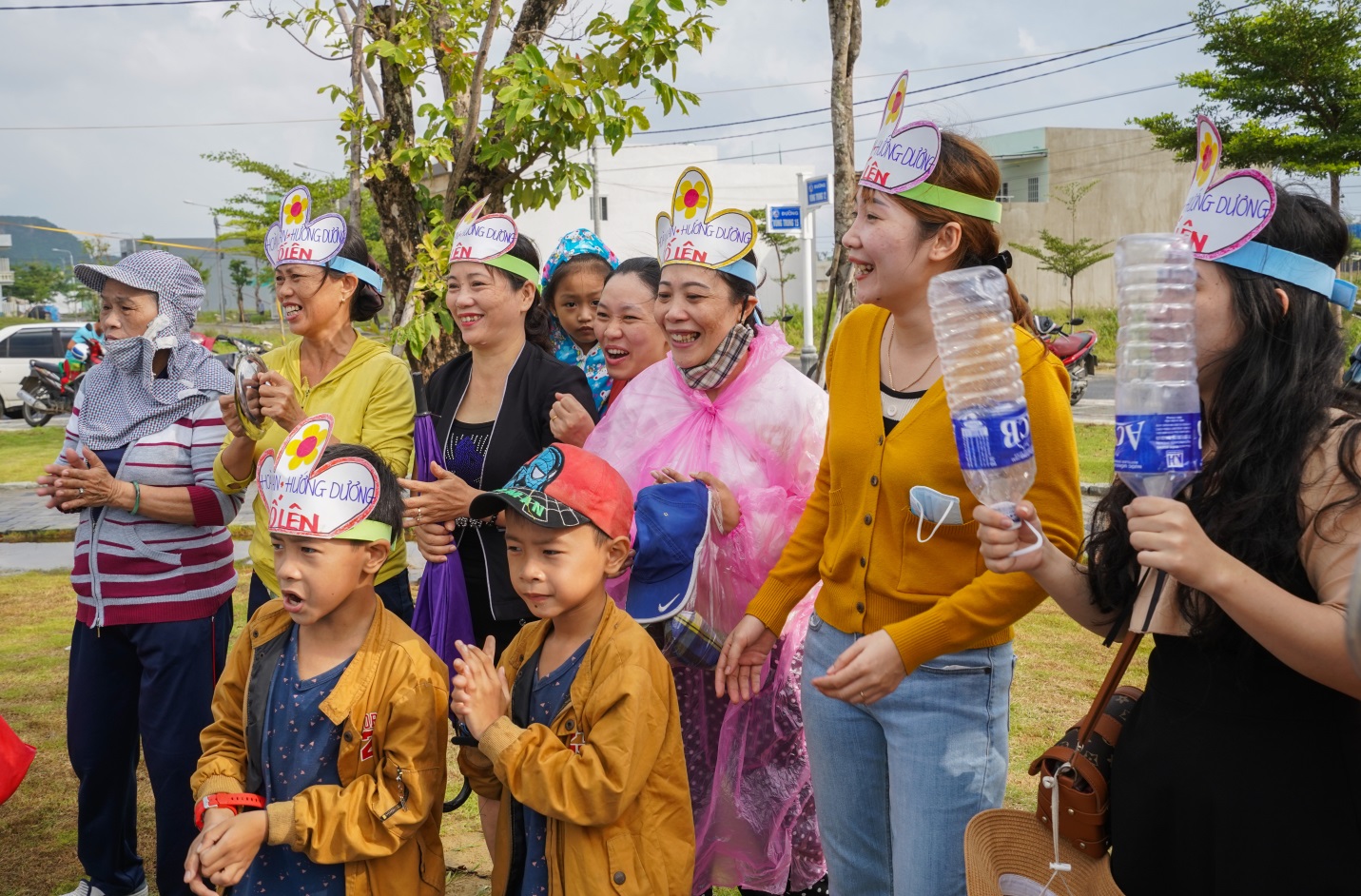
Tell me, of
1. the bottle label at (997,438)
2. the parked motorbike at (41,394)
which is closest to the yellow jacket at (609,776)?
the bottle label at (997,438)

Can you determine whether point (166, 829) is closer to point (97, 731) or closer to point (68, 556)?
point (97, 731)

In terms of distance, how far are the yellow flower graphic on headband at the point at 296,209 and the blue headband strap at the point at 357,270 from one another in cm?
19

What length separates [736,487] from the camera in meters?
3.04

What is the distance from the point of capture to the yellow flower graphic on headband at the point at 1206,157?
1.97 m

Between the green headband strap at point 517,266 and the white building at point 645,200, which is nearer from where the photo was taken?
the green headband strap at point 517,266

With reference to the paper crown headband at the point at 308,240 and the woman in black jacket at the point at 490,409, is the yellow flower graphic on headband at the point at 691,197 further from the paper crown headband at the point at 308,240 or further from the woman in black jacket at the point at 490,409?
the paper crown headband at the point at 308,240

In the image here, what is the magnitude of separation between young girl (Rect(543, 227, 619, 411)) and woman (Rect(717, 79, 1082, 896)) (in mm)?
1726

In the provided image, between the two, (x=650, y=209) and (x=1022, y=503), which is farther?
(x=650, y=209)

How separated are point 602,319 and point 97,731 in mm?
2119

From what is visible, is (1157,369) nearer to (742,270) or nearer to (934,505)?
(934,505)

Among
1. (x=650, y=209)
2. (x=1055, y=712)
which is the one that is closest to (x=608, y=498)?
(x=1055, y=712)

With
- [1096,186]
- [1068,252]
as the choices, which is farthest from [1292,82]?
[1096,186]

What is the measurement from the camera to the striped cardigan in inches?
136

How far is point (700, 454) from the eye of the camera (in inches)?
122
